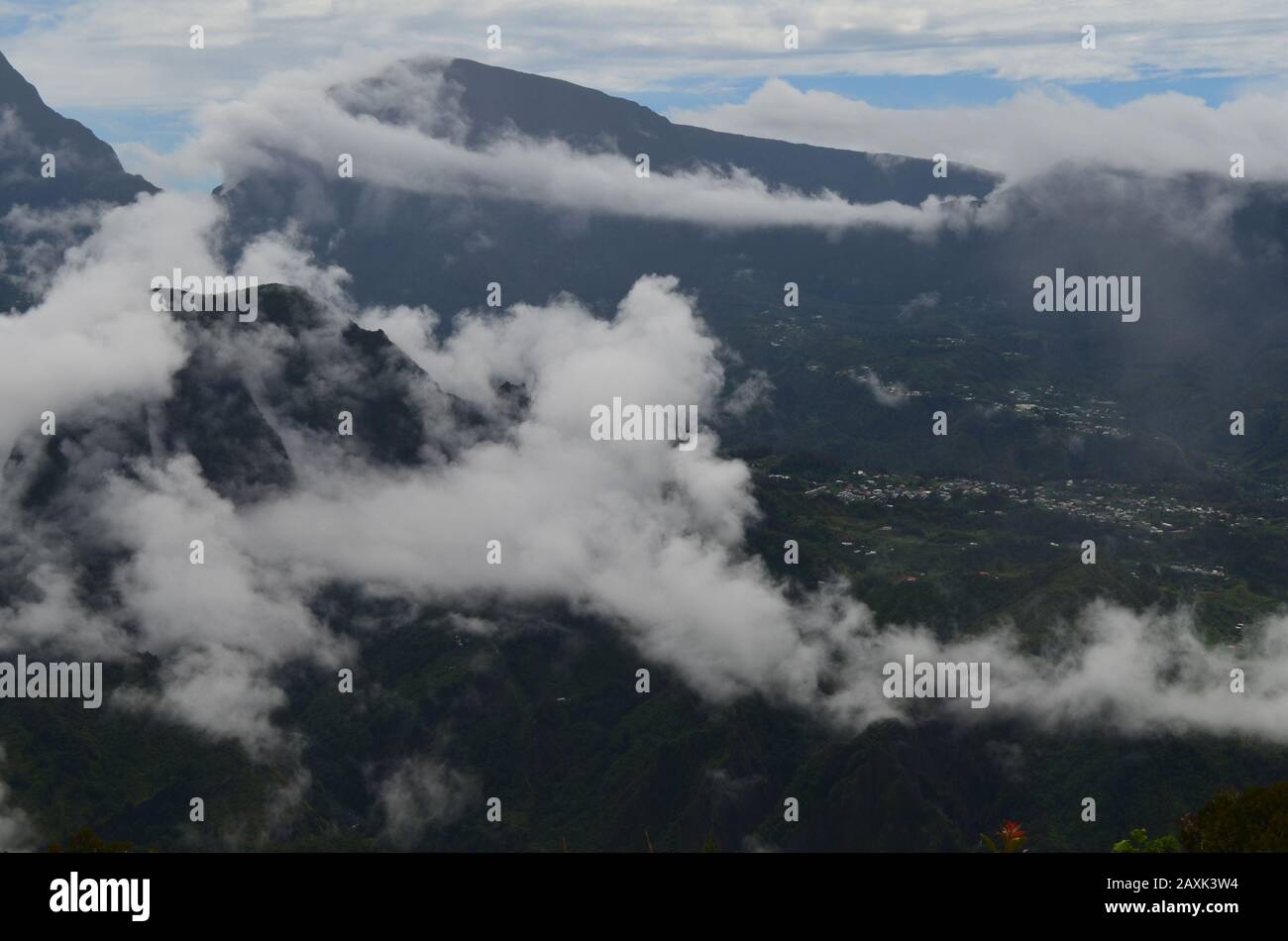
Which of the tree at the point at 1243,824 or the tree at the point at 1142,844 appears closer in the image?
the tree at the point at 1142,844

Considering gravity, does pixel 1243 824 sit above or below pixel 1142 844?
below

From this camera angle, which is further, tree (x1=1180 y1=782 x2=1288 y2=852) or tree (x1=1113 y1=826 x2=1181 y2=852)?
tree (x1=1180 y1=782 x2=1288 y2=852)

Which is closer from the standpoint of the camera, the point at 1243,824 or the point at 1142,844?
the point at 1142,844
